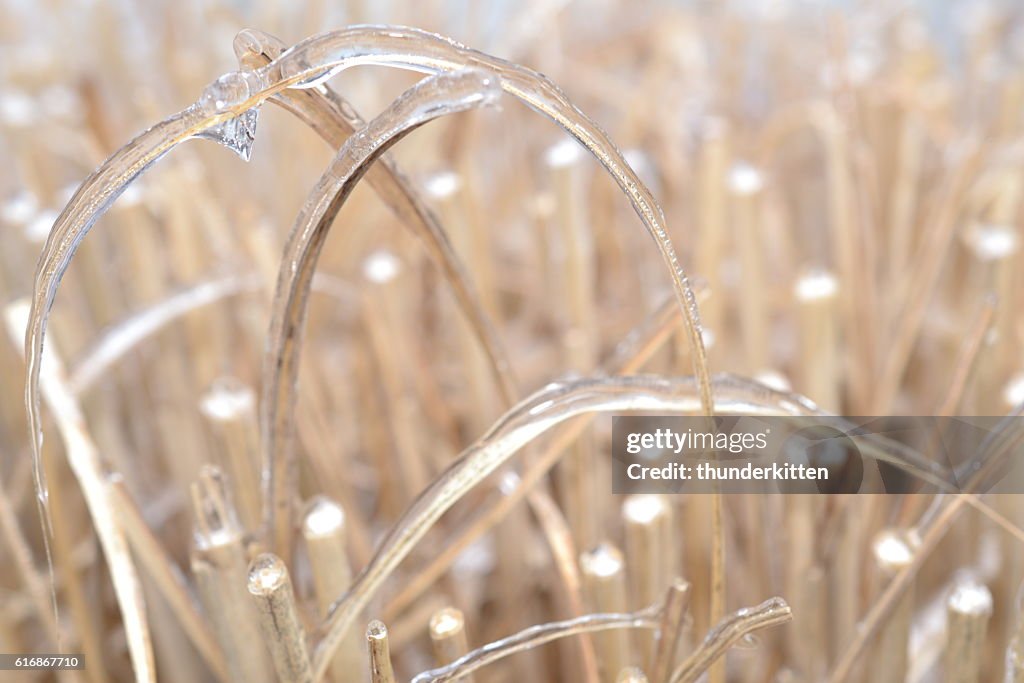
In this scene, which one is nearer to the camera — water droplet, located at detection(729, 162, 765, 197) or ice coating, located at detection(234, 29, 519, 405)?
ice coating, located at detection(234, 29, 519, 405)

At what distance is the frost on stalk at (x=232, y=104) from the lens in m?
0.11

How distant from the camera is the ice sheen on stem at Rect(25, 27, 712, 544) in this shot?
4.4 inches

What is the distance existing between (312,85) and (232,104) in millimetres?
12

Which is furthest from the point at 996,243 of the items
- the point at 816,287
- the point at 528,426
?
the point at 528,426

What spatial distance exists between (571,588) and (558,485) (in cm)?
9

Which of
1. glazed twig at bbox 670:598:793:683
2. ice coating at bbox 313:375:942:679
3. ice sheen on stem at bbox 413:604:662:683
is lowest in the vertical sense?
glazed twig at bbox 670:598:793:683

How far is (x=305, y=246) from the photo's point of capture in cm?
13

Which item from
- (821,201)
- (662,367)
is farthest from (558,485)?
(821,201)

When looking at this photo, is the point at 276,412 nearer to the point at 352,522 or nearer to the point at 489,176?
the point at 352,522

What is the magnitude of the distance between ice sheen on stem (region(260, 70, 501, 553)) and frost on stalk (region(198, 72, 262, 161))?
11 mm

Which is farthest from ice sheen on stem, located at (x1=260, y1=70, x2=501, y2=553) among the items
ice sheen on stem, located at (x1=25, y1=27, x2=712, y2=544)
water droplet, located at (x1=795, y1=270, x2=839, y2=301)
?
Answer: water droplet, located at (x1=795, y1=270, x2=839, y2=301)

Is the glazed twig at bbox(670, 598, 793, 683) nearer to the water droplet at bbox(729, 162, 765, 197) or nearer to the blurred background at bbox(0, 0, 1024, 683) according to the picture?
the blurred background at bbox(0, 0, 1024, 683)

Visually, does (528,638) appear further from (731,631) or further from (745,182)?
(745,182)

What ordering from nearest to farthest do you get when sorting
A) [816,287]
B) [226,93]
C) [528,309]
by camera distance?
[226,93]
[816,287]
[528,309]
